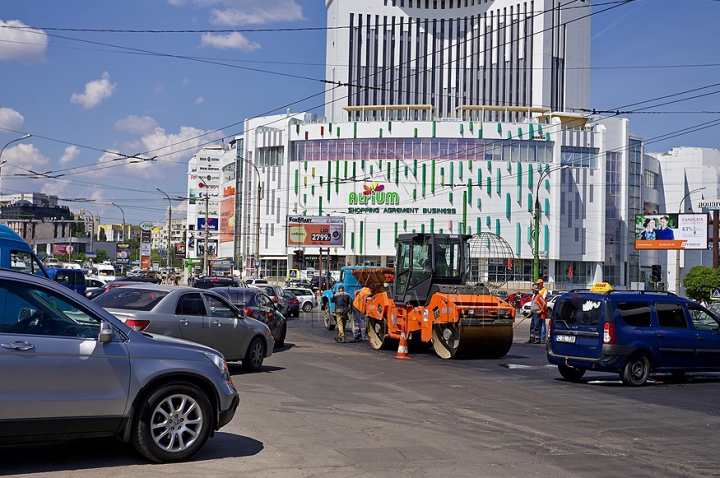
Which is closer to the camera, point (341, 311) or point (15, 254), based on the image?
point (15, 254)

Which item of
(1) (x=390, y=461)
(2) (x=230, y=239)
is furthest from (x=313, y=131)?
(1) (x=390, y=461)

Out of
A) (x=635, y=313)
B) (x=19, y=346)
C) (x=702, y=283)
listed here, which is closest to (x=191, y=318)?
(x=19, y=346)

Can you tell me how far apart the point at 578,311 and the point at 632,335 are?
1046 millimetres

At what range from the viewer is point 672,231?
56.3 metres

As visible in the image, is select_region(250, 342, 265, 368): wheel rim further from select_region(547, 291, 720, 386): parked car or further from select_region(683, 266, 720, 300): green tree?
select_region(683, 266, 720, 300): green tree

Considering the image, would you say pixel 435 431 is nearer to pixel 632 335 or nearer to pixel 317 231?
pixel 632 335

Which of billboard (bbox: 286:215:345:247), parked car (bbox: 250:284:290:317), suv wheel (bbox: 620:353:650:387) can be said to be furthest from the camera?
billboard (bbox: 286:215:345:247)

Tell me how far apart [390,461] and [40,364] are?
128 inches

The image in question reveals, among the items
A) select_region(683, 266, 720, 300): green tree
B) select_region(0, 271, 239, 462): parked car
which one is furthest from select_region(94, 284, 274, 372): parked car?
select_region(683, 266, 720, 300): green tree

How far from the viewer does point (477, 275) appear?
832 inches

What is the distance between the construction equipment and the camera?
746 inches

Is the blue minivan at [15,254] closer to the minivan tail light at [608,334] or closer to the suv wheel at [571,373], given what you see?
the suv wheel at [571,373]

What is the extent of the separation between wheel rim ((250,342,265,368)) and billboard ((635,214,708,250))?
149ft

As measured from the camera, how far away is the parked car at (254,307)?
1967 cm
